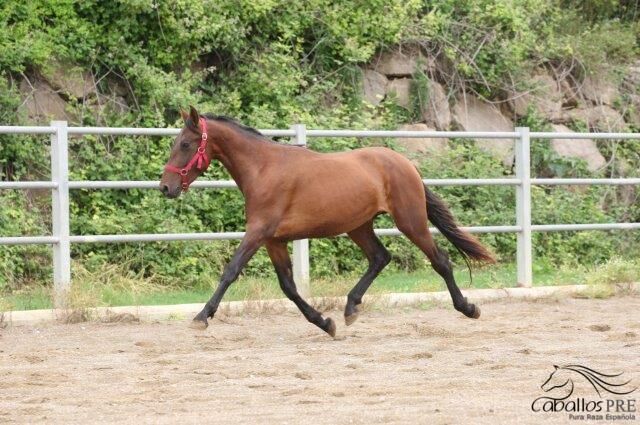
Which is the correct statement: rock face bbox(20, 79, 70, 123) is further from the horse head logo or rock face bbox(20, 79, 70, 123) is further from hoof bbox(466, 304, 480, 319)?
the horse head logo

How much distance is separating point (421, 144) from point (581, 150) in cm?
277

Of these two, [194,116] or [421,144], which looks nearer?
[194,116]

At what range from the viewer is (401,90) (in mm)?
15609

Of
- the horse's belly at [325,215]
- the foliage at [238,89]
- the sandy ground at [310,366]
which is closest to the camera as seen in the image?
the sandy ground at [310,366]

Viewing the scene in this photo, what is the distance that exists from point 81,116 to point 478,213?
4757 millimetres

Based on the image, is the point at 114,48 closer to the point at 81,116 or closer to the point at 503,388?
the point at 81,116

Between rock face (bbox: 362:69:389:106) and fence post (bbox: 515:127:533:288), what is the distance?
12.8 ft

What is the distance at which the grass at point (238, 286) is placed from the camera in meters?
10.1

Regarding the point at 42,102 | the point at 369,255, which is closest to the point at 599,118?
the point at 42,102

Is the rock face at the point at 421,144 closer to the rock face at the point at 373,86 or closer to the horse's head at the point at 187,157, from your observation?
the rock face at the point at 373,86

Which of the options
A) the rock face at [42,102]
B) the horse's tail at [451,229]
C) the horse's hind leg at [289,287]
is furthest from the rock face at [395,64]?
the horse's hind leg at [289,287]

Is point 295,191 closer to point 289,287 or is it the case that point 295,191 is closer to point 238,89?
point 289,287

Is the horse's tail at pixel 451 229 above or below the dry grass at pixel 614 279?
above

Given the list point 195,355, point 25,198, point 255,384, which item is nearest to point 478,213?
point 25,198
